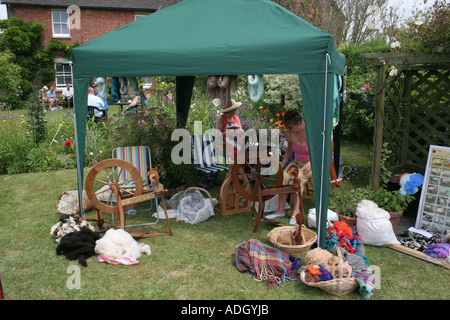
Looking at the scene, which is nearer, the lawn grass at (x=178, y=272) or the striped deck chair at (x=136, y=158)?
the lawn grass at (x=178, y=272)

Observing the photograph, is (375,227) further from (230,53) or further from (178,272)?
(230,53)

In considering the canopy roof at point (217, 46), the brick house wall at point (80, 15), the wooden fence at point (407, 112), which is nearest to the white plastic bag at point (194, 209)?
the canopy roof at point (217, 46)

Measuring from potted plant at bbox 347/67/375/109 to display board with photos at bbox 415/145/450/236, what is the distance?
2.26 metres

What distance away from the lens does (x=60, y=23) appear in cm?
2166

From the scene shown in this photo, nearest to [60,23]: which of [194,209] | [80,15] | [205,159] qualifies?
[80,15]

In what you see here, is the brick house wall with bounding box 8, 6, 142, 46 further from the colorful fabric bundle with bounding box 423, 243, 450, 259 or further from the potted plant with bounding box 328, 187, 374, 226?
the colorful fabric bundle with bounding box 423, 243, 450, 259

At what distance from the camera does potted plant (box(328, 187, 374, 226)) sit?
175 inches

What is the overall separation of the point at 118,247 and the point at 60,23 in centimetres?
2187

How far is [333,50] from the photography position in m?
3.68

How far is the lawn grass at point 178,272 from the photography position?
3.16 m

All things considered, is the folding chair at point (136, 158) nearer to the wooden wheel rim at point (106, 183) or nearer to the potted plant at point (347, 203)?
the wooden wheel rim at point (106, 183)

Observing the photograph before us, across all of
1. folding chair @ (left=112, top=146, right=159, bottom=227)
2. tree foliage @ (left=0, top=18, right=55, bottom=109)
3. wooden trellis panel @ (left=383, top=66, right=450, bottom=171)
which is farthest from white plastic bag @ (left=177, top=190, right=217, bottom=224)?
tree foliage @ (left=0, top=18, right=55, bottom=109)

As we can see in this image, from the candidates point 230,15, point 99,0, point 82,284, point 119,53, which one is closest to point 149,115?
point 119,53

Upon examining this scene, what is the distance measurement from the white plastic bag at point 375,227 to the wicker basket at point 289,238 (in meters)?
0.63
